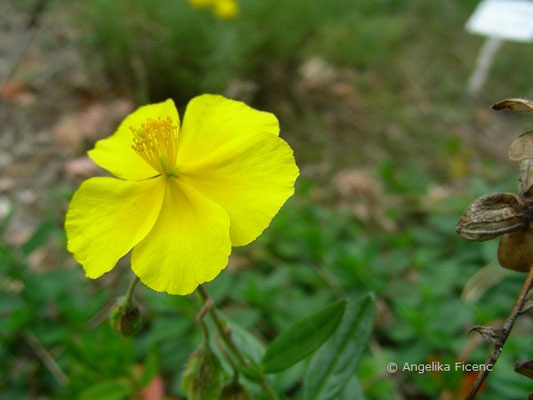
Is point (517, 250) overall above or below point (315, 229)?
above

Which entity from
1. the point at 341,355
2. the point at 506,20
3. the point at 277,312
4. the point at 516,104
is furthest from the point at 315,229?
the point at 506,20

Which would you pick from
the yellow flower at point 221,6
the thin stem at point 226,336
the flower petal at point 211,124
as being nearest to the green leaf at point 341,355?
the thin stem at point 226,336

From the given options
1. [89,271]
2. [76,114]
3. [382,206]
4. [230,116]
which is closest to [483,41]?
[382,206]

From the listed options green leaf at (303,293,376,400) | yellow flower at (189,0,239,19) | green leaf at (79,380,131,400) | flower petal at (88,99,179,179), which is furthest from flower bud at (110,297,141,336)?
yellow flower at (189,0,239,19)

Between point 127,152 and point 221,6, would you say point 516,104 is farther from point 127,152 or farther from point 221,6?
point 221,6

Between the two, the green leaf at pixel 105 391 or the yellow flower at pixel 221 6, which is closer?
the green leaf at pixel 105 391

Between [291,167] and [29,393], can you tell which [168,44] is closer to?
[29,393]

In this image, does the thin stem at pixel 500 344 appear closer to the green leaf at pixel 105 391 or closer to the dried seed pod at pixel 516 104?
the dried seed pod at pixel 516 104
